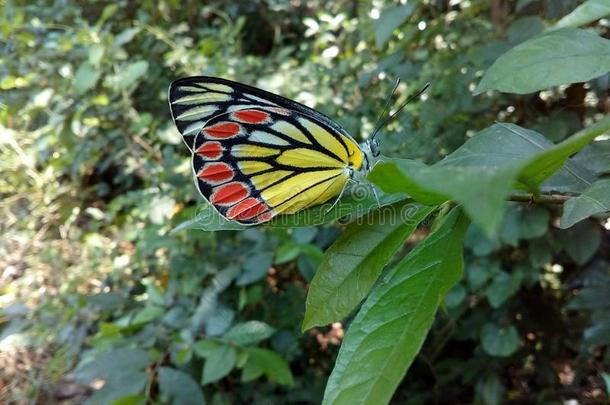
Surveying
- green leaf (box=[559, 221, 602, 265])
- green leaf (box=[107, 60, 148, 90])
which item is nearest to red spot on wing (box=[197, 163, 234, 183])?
green leaf (box=[559, 221, 602, 265])

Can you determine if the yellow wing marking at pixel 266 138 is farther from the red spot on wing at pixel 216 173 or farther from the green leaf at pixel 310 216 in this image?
the green leaf at pixel 310 216

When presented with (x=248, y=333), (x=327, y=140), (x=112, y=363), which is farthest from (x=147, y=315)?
(x=327, y=140)

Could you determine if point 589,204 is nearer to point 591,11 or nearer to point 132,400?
point 591,11

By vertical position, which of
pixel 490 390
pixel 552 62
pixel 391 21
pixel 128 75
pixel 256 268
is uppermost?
pixel 552 62

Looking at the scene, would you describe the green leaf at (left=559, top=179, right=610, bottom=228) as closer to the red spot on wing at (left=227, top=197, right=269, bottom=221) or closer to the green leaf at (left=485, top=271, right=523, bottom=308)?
the red spot on wing at (left=227, top=197, right=269, bottom=221)

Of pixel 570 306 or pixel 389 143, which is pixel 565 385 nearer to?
pixel 570 306

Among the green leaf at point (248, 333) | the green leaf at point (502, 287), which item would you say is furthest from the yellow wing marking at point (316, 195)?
the green leaf at point (502, 287)

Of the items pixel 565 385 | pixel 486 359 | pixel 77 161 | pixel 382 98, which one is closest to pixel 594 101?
pixel 382 98
